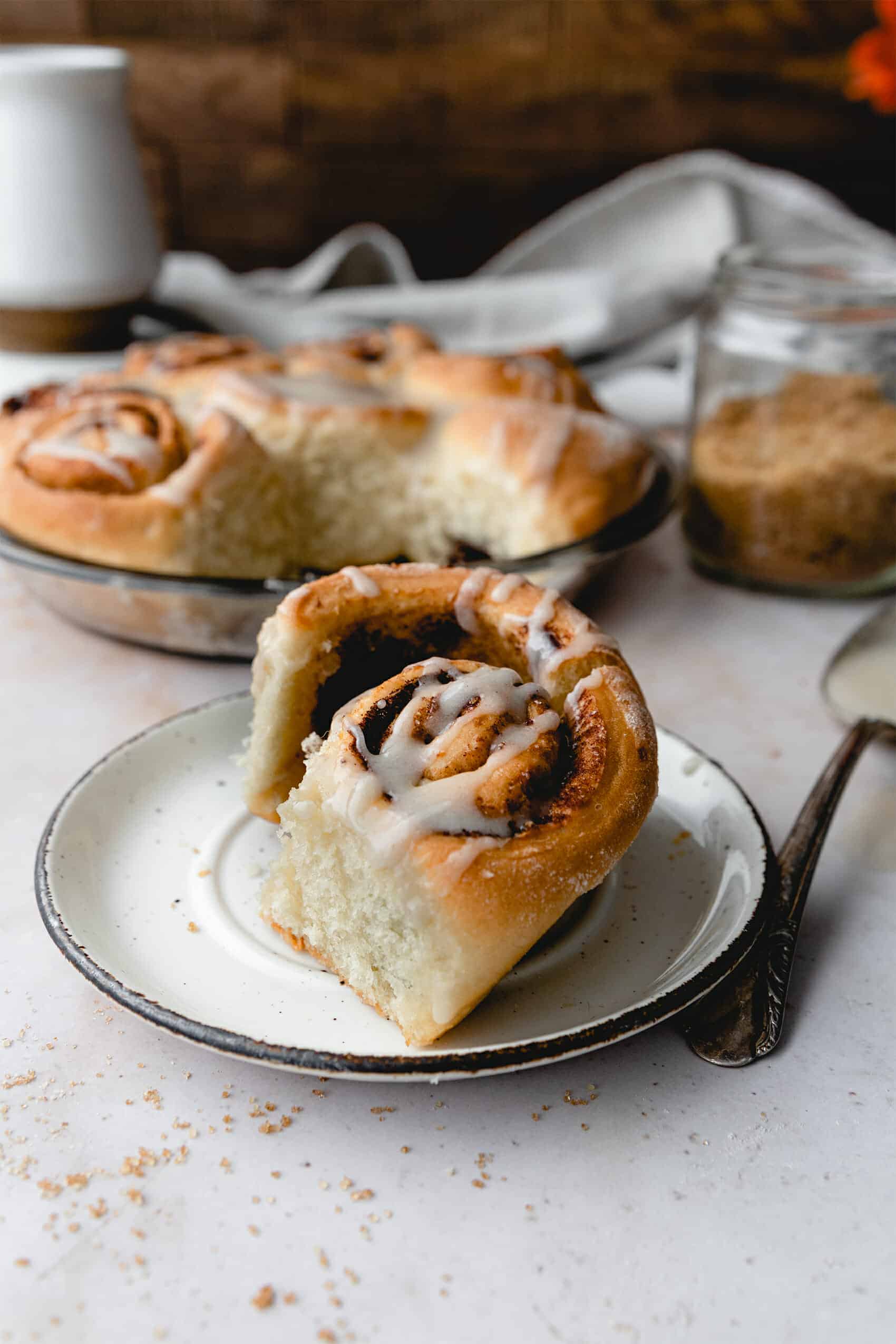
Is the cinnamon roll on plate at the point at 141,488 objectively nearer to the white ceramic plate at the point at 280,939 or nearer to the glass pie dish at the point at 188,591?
the glass pie dish at the point at 188,591

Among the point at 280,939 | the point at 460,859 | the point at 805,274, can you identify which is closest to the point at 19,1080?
the point at 280,939

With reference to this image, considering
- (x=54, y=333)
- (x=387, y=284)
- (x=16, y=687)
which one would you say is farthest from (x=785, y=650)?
(x=387, y=284)

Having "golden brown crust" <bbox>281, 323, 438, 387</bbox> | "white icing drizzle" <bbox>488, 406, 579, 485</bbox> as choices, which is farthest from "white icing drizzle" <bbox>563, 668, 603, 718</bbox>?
"golden brown crust" <bbox>281, 323, 438, 387</bbox>

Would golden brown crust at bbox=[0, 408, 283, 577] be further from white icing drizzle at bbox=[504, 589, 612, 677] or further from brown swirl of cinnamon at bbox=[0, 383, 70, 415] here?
white icing drizzle at bbox=[504, 589, 612, 677]

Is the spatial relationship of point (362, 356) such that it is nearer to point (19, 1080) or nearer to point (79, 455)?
point (79, 455)

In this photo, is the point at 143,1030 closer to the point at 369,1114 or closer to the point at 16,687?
the point at 369,1114
